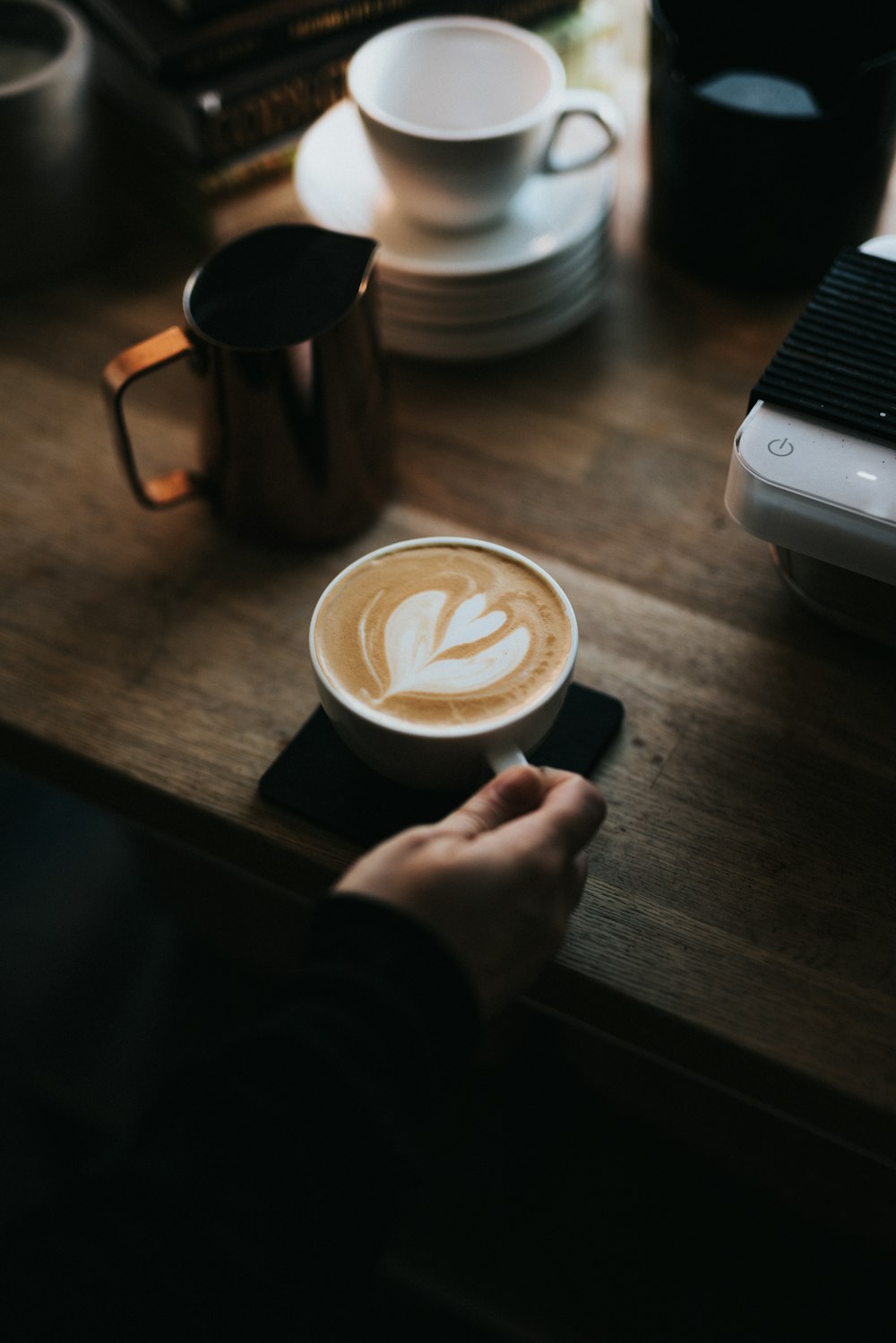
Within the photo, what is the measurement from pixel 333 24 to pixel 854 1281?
127 cm

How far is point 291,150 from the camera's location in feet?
3.67

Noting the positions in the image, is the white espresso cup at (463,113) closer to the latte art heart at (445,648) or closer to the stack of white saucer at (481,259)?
the stack of white saucer at (481,259)

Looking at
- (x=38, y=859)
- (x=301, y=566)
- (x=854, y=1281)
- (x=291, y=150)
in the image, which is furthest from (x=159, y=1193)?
(x=291, y=150)

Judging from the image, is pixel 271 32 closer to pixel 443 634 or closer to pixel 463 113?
pixel 463 113

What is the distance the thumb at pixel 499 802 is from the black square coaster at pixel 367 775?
0.26 ft

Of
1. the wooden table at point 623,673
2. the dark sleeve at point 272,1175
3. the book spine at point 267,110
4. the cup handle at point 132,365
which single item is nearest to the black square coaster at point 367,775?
the wooden table at point 623,673

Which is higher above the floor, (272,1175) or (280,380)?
(280,380)

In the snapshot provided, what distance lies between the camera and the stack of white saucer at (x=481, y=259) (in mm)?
949

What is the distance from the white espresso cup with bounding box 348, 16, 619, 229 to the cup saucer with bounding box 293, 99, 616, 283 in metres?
0.02

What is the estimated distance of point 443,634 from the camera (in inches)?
26.6

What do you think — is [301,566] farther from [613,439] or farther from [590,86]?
[590,86]

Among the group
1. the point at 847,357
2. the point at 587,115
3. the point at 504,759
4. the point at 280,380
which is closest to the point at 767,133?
the point at 587,115

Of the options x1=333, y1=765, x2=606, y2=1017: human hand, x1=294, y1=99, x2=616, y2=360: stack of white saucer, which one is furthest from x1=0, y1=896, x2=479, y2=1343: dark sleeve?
x1=294, y1=99, x2=616, y2=360: stack of white saucer

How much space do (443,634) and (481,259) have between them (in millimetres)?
434
